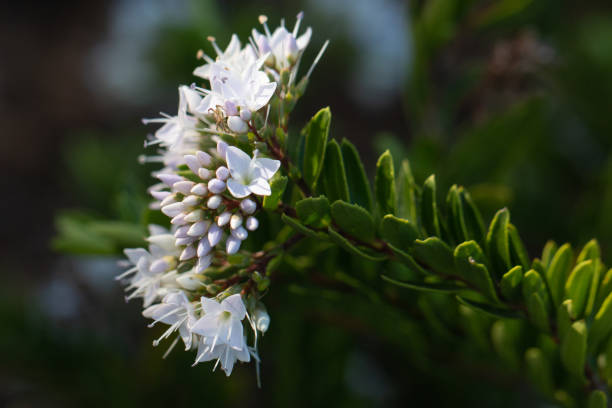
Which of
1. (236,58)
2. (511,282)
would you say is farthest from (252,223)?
(511,282)

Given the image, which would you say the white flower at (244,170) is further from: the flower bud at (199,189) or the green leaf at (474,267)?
the green leaf at (474,267)

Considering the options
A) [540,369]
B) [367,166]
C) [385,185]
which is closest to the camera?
[385,185]

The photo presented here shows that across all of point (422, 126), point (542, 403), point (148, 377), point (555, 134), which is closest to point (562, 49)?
point (555, 134)

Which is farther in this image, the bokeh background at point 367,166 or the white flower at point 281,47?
the bokeh background at point 367,166

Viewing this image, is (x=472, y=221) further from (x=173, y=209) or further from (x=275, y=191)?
(x=173, y=209)

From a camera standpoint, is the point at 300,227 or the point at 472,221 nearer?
the point at 300,227

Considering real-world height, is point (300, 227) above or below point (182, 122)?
below

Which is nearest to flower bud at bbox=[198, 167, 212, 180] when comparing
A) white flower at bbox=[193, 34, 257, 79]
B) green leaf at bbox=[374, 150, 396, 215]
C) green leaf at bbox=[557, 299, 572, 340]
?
white flower at bbox=[193, 34, 257, 79]

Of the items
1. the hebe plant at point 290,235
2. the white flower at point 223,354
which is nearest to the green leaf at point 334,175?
the hebe plant at point 290,235
